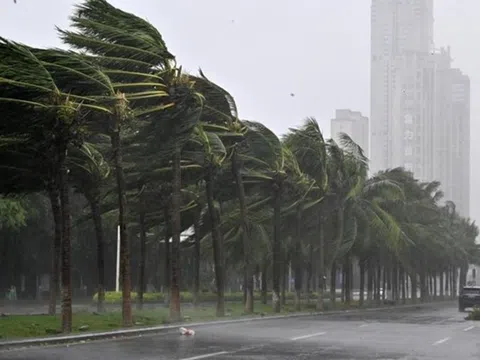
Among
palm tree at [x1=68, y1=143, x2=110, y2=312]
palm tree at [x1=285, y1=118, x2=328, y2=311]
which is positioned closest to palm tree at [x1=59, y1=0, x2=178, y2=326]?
palm tree at [x1=68, y1=143, x2=110, y2=312]

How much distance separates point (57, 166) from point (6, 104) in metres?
2.84

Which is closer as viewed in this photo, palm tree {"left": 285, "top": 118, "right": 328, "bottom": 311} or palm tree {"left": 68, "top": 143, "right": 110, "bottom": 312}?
palm tree {"left": 68, "top": 143, "right": 110, "bottom": 312}

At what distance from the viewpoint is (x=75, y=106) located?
22.2m

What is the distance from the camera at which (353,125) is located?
83.9 m

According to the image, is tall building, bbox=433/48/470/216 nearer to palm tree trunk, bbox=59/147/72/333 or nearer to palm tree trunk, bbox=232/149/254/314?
palm tree trunk, bbox=232/149/254/314

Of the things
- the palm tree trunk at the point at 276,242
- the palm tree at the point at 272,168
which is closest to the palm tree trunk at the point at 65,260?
the palm tree at the point at 272,168

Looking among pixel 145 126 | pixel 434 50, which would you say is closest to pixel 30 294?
pixel 145 126

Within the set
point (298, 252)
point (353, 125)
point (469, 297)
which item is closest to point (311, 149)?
point (298, 252)

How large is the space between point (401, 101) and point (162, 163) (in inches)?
2893

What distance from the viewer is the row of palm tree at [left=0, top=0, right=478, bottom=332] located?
Result: 22.8 metres

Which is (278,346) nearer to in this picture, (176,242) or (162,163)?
(176,242)

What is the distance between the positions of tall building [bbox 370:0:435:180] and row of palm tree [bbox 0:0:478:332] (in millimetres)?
44009

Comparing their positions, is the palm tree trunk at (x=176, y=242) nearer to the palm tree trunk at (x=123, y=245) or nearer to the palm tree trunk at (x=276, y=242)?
the palm tree trunk at (x=123, y=245)

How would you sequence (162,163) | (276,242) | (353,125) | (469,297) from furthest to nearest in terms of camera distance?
(353,125) < (469,297) < (276,242) < (162,163)
